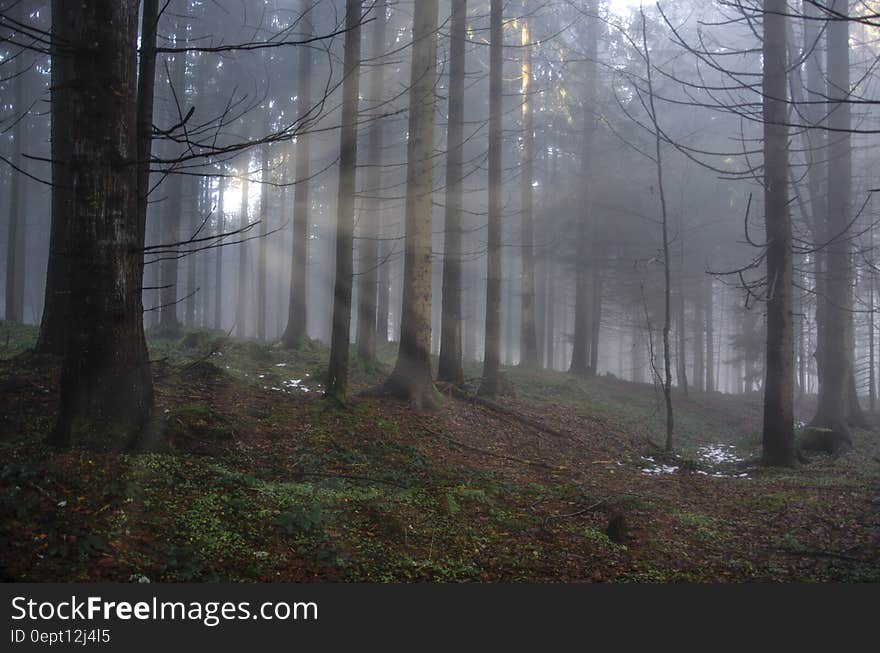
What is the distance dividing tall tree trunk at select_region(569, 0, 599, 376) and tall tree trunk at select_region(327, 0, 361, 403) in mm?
17459

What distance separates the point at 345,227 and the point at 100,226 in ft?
14.8

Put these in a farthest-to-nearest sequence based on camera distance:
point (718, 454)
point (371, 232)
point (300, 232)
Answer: point (300, 232), point (371, 232), point (718, 454)

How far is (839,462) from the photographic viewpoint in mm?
12062

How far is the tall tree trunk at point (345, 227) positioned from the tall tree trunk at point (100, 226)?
13.3 ft

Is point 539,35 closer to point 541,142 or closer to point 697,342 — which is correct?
point 541,142

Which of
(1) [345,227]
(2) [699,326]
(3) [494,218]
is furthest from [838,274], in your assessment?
(2) [699,326]

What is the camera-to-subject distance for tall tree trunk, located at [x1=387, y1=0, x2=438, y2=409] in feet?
37.7

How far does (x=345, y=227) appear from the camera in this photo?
32.2ft

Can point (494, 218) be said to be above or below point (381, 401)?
above

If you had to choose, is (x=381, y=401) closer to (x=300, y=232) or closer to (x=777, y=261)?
(x=777, y=261)

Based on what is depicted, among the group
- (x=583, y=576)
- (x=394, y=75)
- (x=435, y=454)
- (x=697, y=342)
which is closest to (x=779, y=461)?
(x=435, y=454)

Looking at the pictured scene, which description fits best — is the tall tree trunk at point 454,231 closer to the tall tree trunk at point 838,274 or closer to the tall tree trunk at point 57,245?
the tall tree trunk at point 57,245

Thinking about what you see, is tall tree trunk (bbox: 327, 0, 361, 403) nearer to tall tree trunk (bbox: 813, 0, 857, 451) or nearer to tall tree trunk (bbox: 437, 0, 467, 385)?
tall tree trunk (bbox: 437, 0, 467, 385)

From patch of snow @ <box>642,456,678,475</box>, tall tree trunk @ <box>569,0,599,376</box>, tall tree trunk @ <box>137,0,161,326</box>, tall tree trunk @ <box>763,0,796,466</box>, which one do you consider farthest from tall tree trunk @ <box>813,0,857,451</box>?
tall tree trunk @ <box>137,0,161,326</box>
